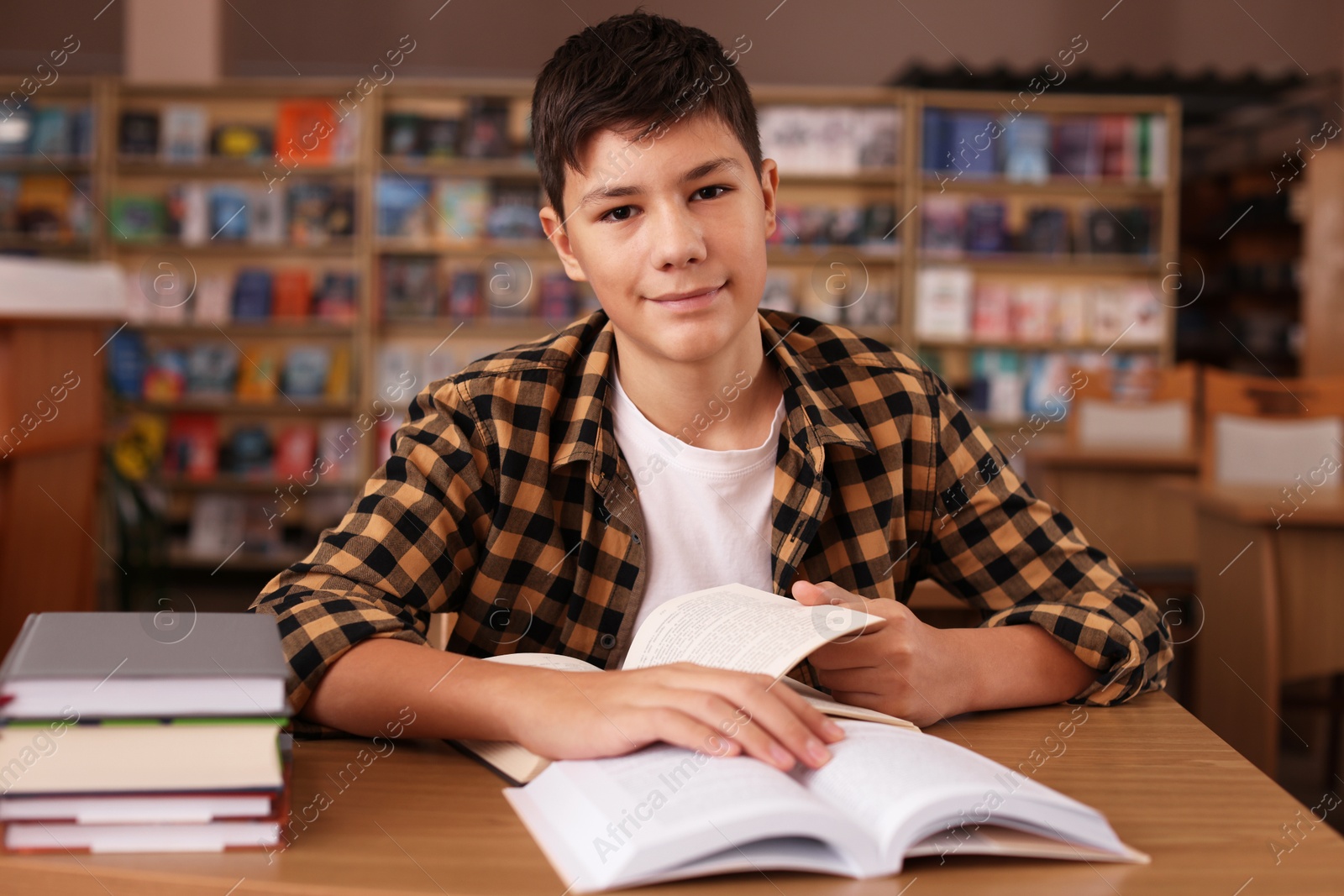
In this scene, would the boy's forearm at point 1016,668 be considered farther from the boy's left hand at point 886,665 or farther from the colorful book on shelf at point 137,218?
the colorful book on shelf at point 137,218

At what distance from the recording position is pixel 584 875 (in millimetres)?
663

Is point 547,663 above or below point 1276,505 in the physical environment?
above

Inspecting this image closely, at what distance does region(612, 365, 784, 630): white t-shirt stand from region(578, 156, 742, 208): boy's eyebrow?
0.84 ft

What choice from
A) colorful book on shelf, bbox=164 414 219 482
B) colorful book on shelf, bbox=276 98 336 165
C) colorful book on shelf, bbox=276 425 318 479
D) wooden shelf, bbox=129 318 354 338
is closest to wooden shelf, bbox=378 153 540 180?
colorful book on shelf, bbox=276 98 336 165

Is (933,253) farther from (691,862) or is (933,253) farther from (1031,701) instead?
(691,862)

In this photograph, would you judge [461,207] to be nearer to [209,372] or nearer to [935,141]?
[209,372]

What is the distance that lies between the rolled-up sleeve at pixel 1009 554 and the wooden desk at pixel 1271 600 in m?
1.24

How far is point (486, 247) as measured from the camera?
548 centimetres

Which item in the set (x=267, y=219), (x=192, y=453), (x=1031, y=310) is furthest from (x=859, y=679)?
(x=192, y=453)

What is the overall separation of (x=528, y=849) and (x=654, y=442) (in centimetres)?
65

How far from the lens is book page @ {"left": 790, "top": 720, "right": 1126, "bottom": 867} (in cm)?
68

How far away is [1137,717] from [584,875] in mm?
601

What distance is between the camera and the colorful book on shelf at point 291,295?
5566mm

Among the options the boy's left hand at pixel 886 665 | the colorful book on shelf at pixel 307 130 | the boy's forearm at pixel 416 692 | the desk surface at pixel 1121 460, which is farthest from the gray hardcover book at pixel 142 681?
the colorful book on shelf at pixel 307 130
